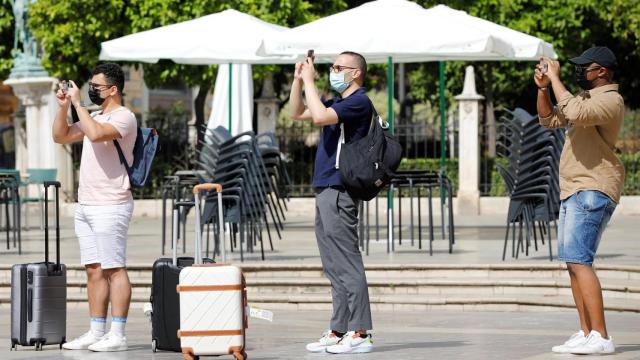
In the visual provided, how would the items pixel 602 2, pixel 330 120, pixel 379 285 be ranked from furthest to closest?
pixel 602 2
pixel 379 285
pixel 330 120

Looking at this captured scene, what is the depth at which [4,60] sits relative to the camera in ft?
103

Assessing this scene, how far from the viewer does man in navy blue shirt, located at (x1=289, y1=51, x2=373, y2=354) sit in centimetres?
920

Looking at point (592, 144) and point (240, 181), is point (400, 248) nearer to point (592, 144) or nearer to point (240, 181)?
point (240, 181)

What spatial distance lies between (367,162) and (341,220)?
0.40 meters

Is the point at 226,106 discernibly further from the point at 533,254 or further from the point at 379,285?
the point at 379,285

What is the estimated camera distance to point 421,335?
1049 cm

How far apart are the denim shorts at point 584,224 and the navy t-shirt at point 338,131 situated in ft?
4.46

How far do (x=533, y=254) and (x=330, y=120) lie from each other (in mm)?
6342

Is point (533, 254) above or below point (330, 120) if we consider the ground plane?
below

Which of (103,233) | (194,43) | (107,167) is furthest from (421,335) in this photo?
(194,43)

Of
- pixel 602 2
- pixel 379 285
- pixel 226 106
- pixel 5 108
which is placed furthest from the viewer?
pixel 5 108

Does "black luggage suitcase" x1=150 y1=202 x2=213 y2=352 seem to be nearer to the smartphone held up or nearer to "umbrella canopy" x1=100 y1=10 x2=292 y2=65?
the smartphone held up

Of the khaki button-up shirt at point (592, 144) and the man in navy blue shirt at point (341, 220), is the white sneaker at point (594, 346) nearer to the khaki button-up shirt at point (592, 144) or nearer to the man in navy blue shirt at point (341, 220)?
the khaki button-up shirt at point (592, 144)

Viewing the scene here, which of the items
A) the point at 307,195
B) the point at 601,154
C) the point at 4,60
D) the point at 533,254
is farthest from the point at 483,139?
the point at 601,154
